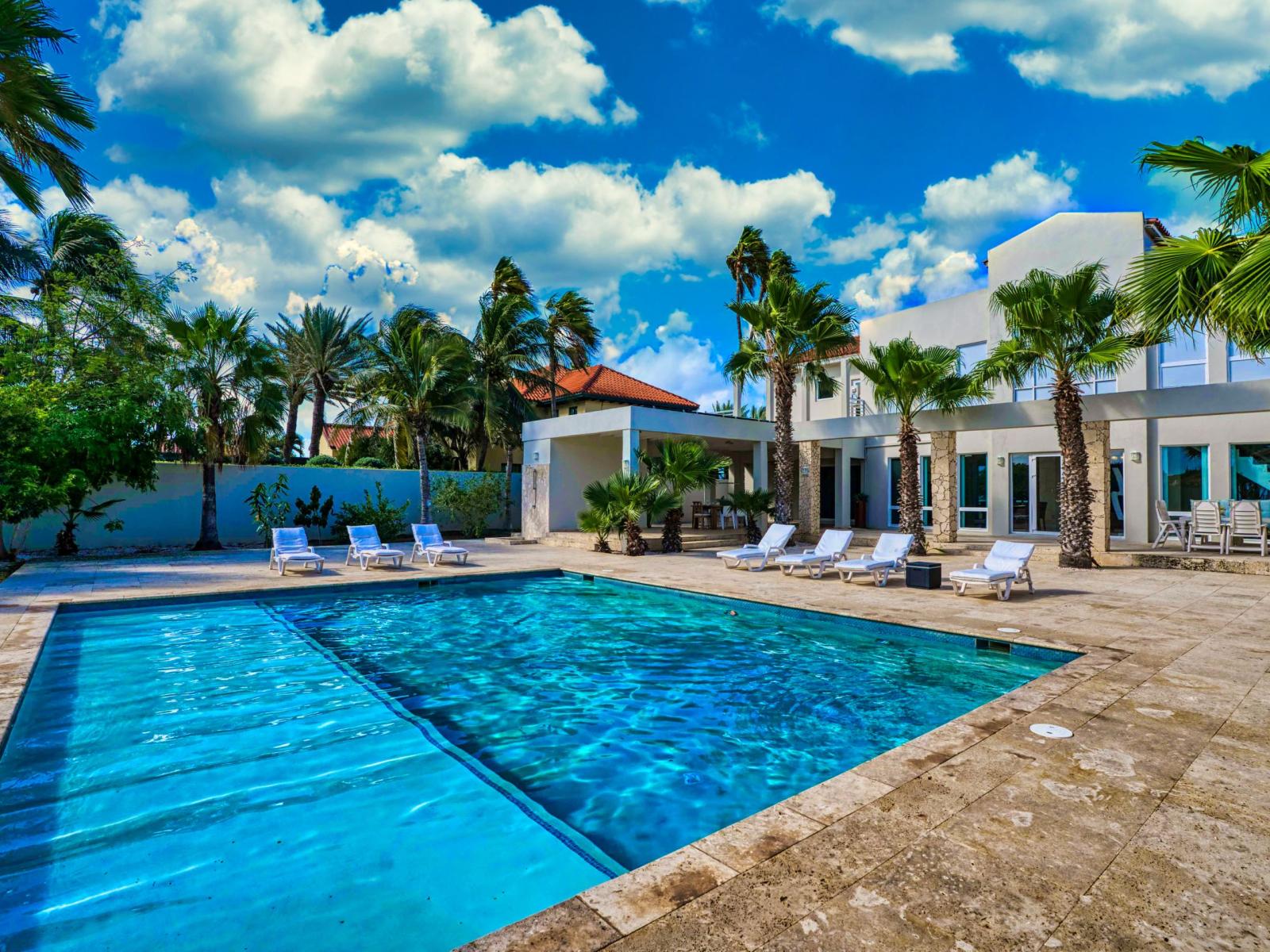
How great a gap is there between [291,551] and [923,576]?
1241cm

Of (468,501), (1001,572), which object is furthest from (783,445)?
(468,501)

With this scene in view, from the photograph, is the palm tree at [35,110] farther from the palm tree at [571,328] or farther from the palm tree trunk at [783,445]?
the palm tree at [571,328]

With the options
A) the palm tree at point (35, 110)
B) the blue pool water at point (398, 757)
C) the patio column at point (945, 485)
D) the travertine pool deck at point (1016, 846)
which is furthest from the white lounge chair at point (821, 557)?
the palm tree at point (35, 110)

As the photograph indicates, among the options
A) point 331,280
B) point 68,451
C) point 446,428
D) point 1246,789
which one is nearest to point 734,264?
point 446,428

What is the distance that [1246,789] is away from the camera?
364 centimetres

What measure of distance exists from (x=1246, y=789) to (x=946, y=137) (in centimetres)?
2112

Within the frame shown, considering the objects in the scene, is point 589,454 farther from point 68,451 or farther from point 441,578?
point 68,451

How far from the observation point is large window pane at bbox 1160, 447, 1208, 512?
57.1 ft

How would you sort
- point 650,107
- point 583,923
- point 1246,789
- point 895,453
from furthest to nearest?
point 895,453, point 650,107, point 1246,789, point 583,923

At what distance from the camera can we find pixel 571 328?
2820 centimetres

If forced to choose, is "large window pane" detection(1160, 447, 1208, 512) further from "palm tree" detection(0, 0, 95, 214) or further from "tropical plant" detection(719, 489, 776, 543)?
"palm tree" detection(0, 0, 95, 214)

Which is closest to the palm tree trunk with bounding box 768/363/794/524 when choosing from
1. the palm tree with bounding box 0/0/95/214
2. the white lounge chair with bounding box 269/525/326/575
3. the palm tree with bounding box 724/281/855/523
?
the palm tree with bounding box 724/281/855/523

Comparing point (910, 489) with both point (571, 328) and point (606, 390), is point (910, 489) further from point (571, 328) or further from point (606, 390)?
point (606, 390)

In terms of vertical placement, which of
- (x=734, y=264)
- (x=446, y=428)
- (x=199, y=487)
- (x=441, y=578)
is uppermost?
(x=734, y=264)
